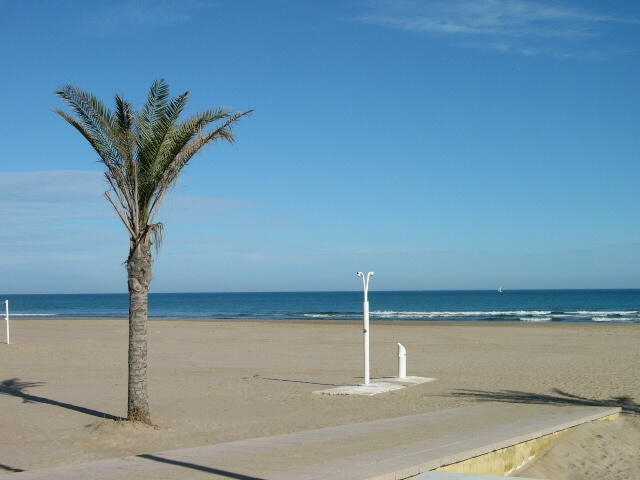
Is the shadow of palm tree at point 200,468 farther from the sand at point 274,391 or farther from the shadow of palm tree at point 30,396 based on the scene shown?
the shadow of palm tree at point 30,396

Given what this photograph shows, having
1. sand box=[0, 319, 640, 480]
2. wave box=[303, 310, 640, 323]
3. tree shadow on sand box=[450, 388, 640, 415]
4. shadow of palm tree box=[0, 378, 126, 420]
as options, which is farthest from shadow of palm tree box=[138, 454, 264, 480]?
wave box=[303, 310, 640, 323]

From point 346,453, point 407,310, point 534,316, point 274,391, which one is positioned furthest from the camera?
point 407,310

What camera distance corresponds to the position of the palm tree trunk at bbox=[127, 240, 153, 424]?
10859mm

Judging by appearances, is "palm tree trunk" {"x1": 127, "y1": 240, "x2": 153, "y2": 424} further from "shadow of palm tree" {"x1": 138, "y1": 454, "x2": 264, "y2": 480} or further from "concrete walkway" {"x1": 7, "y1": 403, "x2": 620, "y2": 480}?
"shadow of palm tree" {"x1": 138, "y1": 454, "x2": 264, "y2": 480}

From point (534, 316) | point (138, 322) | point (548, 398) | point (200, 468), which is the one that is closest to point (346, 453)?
point (200, 468)

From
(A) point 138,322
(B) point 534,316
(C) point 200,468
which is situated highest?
(A) point 138,322

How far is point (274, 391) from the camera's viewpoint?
49.6ft

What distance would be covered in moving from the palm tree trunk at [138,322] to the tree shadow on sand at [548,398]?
19.8ft

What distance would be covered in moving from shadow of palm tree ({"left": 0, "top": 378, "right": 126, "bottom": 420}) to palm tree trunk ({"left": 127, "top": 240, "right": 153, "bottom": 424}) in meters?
1.07

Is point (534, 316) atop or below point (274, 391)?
atop

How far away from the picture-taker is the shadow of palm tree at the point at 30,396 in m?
12.5

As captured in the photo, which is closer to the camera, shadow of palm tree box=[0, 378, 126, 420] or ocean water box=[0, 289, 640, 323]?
shadow of palm tree box=[0, 378, 126, 420]

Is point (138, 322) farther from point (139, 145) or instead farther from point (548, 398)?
point (548, 398)

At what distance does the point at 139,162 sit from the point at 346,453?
5198mm
